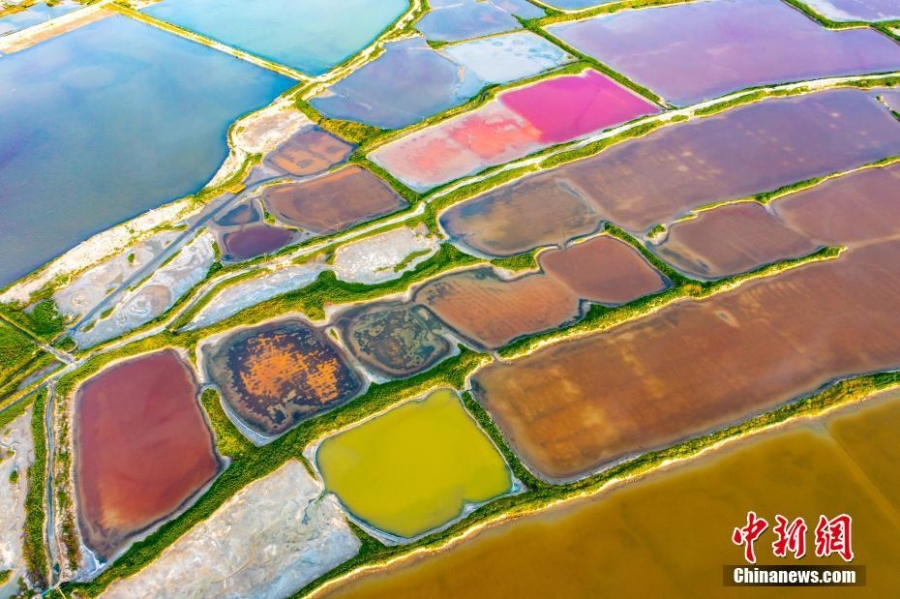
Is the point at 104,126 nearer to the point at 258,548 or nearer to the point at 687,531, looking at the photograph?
the point at 258,548

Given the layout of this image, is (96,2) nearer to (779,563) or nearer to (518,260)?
(518,260)

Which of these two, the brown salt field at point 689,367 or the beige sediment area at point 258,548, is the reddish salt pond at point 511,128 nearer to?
the brown salt field at point 689,367

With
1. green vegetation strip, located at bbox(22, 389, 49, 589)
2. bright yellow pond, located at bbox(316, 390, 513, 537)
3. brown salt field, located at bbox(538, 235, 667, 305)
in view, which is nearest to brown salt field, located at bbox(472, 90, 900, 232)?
brown salt field, located at bbox(538, 235, 667, 305)

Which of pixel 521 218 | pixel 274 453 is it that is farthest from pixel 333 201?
pixel 274 453

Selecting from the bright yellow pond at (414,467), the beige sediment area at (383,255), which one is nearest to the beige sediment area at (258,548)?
the bright yellow pond at (414,467)

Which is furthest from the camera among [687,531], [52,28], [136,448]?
[52,28]

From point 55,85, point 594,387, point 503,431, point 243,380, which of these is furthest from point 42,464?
point 55,85
